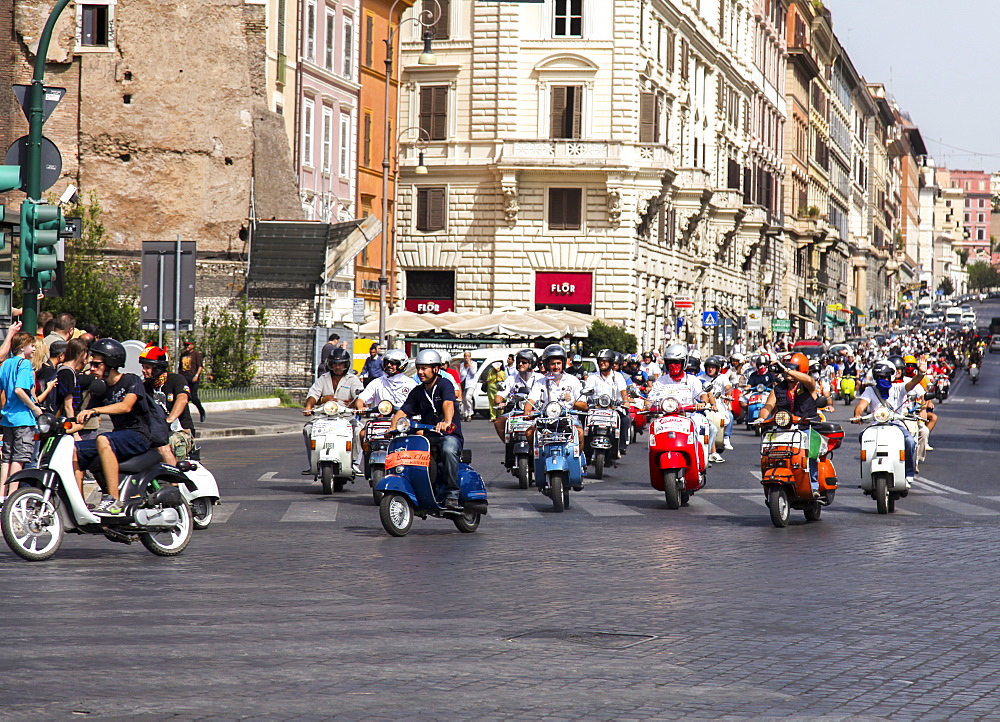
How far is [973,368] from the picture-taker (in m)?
74.2

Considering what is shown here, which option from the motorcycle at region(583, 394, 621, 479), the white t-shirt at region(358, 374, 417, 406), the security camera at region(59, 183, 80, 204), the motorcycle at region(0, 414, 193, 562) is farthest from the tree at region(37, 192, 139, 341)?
the motorcycle at region(0, 414, 193, 562)

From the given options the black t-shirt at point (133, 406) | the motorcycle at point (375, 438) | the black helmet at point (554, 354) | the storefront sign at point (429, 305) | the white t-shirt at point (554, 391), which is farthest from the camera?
the storefront sign at point (429, 305)

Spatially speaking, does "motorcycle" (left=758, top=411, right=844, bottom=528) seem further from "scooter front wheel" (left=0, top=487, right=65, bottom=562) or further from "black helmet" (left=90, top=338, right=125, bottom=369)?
"scooter front wheel" (left=0, top=487, right=65, bottom=562)

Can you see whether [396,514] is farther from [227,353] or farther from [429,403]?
[227,353]

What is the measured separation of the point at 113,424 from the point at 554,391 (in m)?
7.83

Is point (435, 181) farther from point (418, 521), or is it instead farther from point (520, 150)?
point (418, 521)

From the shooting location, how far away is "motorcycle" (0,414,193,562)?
12.0 m

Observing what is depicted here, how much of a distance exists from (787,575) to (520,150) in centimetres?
4625

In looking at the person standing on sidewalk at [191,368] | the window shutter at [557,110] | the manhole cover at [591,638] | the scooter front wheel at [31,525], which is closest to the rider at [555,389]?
the scooter front wheel at [31,525]

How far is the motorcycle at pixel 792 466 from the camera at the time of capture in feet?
51.6

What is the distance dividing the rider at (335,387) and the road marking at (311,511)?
1.64 metres

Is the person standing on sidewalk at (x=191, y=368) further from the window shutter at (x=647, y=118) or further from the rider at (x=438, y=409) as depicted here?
the window shutter at (x=647, y=118)

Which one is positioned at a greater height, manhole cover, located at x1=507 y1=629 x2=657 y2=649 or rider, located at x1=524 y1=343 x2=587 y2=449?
rider, located at x1=524 y1=343 x2=587 y2=449

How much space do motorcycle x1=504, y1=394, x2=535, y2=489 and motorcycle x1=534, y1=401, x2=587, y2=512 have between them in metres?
0.82
